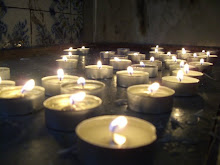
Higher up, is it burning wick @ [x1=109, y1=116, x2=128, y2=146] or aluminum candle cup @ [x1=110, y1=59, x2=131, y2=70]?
aluminum candle cup @ [x1=110, y1=59, x2=131, y2=70]

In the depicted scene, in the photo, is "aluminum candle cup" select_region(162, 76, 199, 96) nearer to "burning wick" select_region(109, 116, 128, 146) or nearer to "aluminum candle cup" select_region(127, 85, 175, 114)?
"aluminum candle cup" select_region(127, 85, 175, 114)

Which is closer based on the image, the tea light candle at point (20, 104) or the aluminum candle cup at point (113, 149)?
the aluminum candle cup at point (113, 149)

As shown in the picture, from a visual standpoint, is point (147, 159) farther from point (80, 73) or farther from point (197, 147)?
point (80, 73)

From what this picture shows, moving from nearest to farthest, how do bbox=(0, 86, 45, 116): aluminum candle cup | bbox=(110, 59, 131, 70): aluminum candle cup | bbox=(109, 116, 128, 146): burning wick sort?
bbox=(109, 116, 128, 146): burning wick
bbox=(0, 86, 45, 116): aluminum candle cup
bbox=(110, 59, 131, 70): aluminum candle cup

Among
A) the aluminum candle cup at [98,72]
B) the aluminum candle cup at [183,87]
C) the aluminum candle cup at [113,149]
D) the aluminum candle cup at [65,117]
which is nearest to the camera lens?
the aluminum candle cup at [113,149]

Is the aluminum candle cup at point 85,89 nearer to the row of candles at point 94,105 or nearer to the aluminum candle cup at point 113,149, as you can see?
the row of candles at point 94,105

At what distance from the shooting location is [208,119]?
104 centimetres

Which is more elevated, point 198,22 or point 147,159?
point 198,22

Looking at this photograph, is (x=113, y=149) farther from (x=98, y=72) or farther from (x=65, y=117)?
(x=98, y=72)

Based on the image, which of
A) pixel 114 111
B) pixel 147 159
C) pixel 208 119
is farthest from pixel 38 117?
pixel 208 119

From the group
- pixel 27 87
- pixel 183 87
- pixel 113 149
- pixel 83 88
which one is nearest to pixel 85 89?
pixel 83 88

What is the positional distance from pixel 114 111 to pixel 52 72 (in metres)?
1.00

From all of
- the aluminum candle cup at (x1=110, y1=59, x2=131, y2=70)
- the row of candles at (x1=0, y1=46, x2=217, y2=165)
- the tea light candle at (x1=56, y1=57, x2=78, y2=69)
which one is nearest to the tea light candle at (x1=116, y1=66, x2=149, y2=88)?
the row of candles at (x1=0, y1=46, x2=217, y2=165)

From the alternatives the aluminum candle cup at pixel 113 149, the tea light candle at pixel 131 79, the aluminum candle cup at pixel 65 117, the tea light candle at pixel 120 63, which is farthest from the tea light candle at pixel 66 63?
the aluminum candle cup at pixel 113 149
